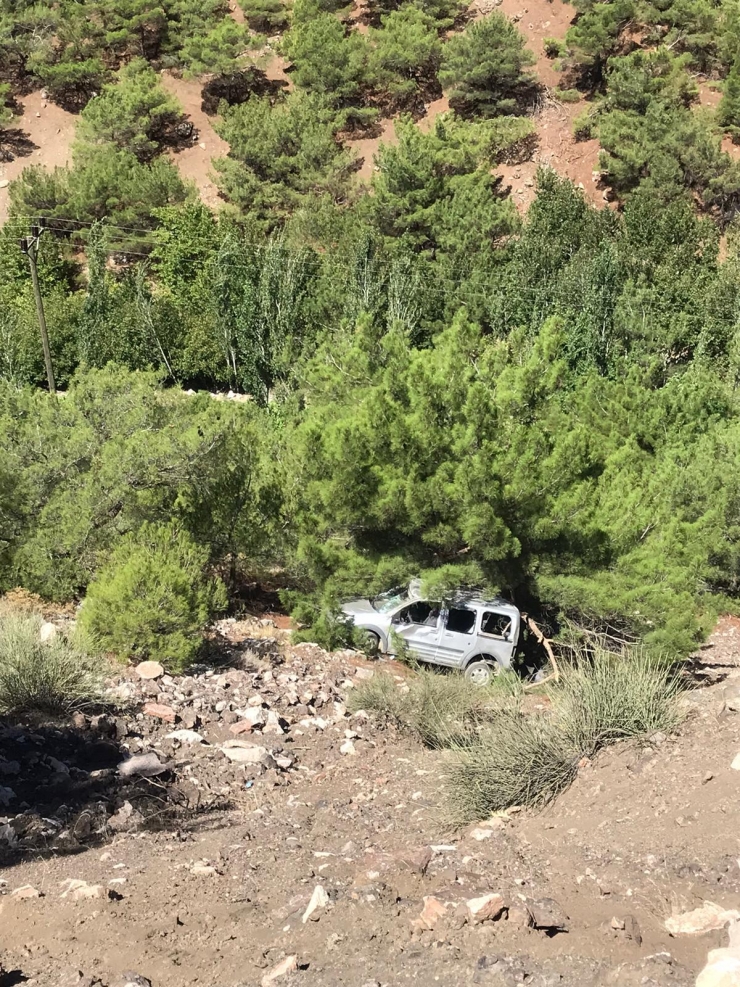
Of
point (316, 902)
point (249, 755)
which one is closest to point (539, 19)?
point (249, 755)

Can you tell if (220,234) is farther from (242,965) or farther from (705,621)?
(242,965)

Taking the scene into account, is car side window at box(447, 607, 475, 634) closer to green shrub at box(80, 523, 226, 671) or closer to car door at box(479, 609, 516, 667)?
car door at box(479, 609, 516, 667)

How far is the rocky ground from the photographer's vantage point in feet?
18.4

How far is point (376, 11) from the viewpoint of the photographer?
64750 millimetres

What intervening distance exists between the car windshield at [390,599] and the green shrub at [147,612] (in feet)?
8.17

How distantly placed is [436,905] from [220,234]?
1692 inches

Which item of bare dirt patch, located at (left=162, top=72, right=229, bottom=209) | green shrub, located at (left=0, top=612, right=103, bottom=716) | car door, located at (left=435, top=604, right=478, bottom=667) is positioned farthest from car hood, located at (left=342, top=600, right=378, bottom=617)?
bare dirt patch, located at (left=162, top=72, right=229, bottom=209)

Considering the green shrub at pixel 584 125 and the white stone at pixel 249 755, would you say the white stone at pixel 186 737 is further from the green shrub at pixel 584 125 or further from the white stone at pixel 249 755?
the green shrub at pixel 584 125

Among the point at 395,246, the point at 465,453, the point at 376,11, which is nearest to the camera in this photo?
the point at 465,453

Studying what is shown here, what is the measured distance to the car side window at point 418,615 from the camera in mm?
13711

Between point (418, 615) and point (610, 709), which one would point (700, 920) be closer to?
point (610, 709)

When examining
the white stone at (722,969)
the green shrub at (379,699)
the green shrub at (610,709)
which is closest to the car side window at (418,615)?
the green shrub at (379,699)

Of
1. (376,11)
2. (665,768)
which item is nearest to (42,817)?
(665,768)

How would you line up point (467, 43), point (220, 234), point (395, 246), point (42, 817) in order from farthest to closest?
point (467, 43) → point (220, 234) → point (395, 246) → point (42, 817)
